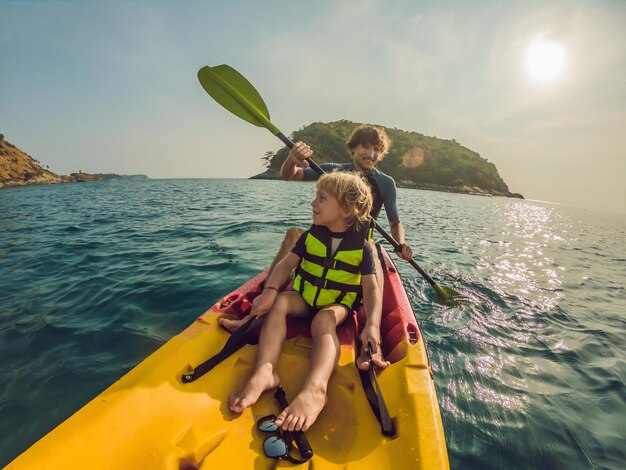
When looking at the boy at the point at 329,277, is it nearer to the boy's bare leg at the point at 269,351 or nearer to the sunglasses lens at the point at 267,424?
the boy's bare leg at the point at 269,351

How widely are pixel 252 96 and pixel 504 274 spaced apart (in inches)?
239

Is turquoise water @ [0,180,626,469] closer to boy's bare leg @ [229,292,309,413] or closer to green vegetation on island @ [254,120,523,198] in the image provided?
boy's bare leg @ [229,292,309,413]

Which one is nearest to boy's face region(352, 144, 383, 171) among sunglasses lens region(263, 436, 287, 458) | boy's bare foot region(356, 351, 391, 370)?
boy's bare foot region(356, 351, 391, 370)

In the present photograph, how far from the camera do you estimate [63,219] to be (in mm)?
11070

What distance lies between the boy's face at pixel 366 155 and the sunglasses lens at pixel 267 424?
2.87 m

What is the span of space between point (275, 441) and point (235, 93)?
13.5 feet

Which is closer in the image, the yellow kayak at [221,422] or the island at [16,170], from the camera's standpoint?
the yellow kayak at [221,422]

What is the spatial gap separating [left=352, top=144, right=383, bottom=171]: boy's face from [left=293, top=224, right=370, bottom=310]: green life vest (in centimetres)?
144

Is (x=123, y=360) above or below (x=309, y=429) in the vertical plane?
below

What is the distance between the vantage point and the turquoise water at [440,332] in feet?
7.54

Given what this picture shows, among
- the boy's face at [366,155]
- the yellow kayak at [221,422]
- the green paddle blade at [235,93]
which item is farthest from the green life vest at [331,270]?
the green paddle blade at [235,93]

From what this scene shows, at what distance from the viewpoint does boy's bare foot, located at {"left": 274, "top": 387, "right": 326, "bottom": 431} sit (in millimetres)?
1605

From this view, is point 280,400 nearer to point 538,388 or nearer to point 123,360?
point 123,360

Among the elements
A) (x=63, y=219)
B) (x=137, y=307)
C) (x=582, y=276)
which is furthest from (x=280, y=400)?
(x=63, y=219)
